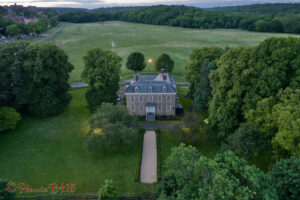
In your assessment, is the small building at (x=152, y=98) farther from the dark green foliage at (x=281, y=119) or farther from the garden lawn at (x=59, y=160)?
the dark green foliage at (x=281, y=119)

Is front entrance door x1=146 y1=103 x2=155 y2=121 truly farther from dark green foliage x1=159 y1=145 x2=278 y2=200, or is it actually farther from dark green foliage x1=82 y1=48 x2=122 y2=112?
dark green foliage x1=159 y1=145 x2=278 y2=200

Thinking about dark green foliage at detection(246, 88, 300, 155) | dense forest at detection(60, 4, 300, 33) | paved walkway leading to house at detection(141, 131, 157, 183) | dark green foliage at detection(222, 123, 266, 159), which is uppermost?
dense forest at detection(60, 4, 300, 33)

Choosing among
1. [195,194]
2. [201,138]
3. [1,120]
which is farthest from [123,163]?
[1,120]

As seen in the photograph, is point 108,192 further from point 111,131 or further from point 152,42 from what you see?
point 152,42

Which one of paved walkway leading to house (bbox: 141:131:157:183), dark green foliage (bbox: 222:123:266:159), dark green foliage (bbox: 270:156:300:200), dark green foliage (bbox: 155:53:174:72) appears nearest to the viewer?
dark green foliage (bbox: 270:156:300:200)

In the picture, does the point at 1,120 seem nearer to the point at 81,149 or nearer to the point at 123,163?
the point at 81,149

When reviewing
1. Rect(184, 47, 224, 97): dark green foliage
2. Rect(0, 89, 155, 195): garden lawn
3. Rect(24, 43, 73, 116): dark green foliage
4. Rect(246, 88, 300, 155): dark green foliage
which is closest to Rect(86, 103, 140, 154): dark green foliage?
Rect(0, 89, 155, 195): garden lawn

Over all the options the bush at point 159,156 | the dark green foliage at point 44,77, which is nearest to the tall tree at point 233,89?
the bush at point 159,156
